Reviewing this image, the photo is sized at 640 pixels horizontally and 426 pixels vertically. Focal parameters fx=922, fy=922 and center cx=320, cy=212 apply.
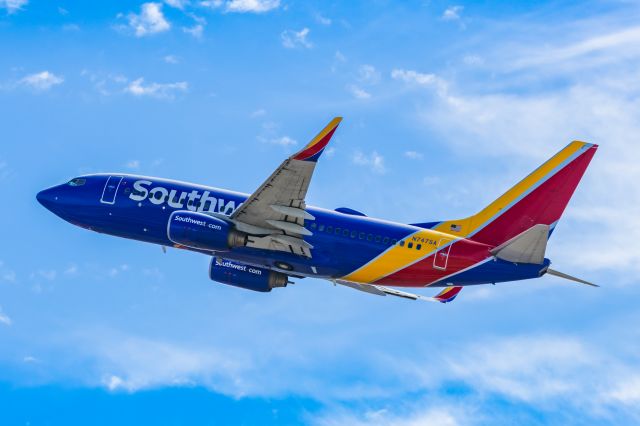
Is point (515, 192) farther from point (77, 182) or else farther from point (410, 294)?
point (77, 182)

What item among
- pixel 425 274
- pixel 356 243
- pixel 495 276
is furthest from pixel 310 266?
pixel 495 276

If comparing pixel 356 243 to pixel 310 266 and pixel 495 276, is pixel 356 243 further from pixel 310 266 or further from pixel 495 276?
pixel 495 276

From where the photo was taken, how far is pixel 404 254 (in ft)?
167

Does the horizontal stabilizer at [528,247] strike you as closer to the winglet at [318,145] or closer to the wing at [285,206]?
the wing at [285,206]

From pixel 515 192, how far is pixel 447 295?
10.1 metres

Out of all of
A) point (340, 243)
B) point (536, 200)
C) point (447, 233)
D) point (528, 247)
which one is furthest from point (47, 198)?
point (536, 200)

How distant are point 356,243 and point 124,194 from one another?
1400 cm

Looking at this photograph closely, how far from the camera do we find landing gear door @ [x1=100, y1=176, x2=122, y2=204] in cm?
5409

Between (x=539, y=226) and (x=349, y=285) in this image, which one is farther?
(x=349, y=285)

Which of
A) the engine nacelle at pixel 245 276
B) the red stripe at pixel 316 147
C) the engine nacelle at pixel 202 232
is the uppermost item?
the red stripe at pixel 316 147

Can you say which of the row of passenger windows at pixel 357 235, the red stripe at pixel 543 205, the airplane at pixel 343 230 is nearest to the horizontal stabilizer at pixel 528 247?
the airplane at pixel 343 230

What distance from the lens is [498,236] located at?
5103 centimetres

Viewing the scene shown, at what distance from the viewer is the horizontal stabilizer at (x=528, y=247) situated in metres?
47.9

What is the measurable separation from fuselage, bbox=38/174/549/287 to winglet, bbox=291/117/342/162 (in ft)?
21.5
